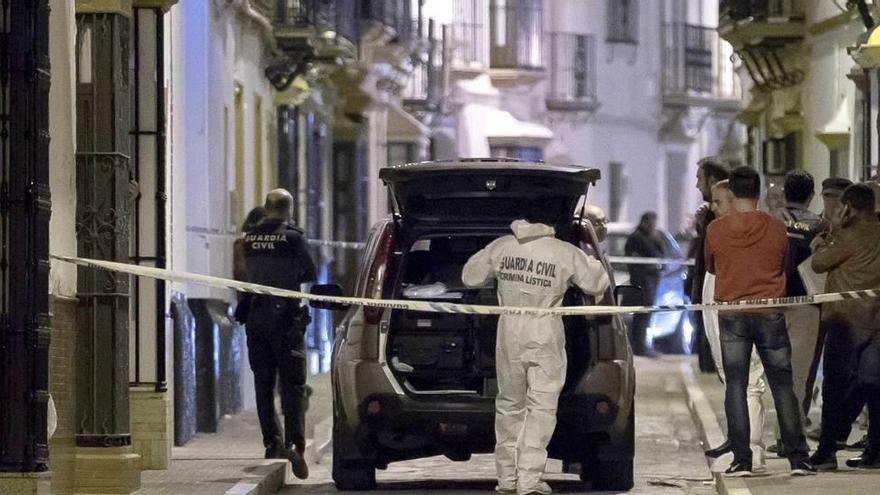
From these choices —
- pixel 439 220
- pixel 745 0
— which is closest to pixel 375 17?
pixel 745 0

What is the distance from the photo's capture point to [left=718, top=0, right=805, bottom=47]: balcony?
31.7 meters

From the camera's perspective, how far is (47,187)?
1359cm

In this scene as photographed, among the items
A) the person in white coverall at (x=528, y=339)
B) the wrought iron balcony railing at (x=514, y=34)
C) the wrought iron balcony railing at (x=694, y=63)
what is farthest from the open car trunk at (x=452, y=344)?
the wrought iron balcony railing at (x=694, y=63)

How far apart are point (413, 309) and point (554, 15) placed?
4180cm

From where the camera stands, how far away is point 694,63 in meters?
59.2

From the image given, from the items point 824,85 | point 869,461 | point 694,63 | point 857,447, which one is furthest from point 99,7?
point 694,63

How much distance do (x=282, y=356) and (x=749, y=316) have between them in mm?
3576

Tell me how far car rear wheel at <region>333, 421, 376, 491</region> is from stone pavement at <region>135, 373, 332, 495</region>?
49 cm

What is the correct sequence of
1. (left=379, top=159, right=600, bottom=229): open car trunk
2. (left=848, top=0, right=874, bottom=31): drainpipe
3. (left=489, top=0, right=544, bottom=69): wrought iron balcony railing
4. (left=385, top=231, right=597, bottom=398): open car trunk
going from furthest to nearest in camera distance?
1. (left=489, top=0, right=544, bottom=69): wrought iron balcony railing
2. (left=848, top=0, right=874, bottom=31): drainpipe
3. (left=385, top=231, right=597, bottom=398): open car trunk
4. (left=379, top=159, right=600, bottom=229): open car trunk

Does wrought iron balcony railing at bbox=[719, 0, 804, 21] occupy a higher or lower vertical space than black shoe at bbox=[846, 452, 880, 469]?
higher

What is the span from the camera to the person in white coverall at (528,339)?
50.9ft

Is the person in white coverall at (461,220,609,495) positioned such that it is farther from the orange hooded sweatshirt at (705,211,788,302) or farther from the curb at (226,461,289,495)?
the curb at (226,461,289,495)

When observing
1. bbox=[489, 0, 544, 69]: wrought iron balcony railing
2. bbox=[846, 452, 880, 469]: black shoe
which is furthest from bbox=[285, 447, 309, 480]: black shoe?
bbox=[489, 0, 544, 69]: wrought iron balcony railing

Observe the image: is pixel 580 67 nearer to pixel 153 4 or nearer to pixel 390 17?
pixel 390 17
